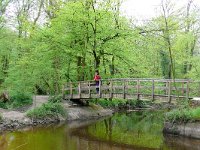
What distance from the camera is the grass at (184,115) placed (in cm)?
1645

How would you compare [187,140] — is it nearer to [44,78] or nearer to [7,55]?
[44,78]

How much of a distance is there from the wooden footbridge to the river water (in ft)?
6.85

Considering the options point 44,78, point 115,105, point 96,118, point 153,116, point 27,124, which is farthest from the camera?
point 115,105

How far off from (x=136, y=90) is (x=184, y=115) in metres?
5.61

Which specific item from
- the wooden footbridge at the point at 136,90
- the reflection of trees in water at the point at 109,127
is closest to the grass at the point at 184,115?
the wooden footbridge at the point at 136,90

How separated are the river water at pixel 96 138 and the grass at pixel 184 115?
37.9 inches

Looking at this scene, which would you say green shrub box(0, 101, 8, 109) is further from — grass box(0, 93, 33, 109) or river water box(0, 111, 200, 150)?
river water box(0, 111, 200, 150)

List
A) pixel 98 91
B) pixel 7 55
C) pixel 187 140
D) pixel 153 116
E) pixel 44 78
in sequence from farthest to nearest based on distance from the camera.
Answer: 1. pixel 7 55
2. pixel 44 78
3. pixel 153 116
4. pixel 98 91
5. pixel 187 140

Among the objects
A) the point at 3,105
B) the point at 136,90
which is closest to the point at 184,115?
the point at 136,90

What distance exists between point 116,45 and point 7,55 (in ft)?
49.0

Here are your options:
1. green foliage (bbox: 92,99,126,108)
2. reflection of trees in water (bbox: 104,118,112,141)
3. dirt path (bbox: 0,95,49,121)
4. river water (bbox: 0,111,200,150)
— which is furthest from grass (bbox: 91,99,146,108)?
river water (bbox: 0,111,200,150)

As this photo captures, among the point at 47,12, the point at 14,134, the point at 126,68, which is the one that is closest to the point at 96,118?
the point at 126,68

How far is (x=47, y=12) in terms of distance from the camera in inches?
1268

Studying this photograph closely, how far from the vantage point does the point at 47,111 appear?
21.8 m
